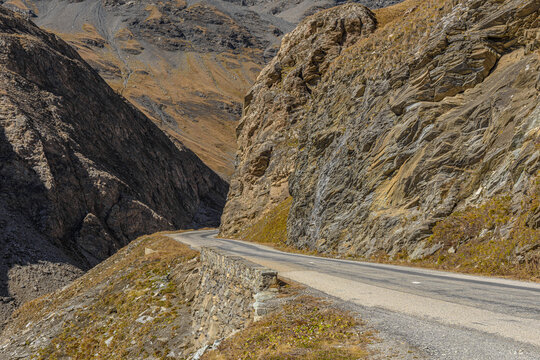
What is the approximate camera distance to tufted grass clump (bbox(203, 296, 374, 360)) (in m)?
6.30

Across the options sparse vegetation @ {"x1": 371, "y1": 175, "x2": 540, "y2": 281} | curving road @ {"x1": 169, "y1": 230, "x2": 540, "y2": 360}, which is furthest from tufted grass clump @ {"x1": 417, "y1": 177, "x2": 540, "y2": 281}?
curving road @ {"x1": 169, "y1": 230, "x2": 540, "y2": 360}

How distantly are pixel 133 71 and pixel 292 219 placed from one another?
17652 centimetres

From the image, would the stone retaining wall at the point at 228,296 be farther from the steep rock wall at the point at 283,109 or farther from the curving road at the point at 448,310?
the steep rock wall at the point at 283,109

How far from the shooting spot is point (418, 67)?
2234 cm

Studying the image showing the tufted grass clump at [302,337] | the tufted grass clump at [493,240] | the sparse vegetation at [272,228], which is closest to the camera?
the tufted grass clump at [302,337]

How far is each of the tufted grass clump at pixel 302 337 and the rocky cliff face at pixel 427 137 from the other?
817 centimetres

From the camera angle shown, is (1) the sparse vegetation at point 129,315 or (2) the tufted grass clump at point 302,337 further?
(1) the sparse vegetation at point 129,315

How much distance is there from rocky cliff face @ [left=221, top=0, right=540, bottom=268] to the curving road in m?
3.93

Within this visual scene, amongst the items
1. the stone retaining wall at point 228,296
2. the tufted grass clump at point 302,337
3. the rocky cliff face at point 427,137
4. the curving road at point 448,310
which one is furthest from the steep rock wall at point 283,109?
the tufted grass clump at point 302,337

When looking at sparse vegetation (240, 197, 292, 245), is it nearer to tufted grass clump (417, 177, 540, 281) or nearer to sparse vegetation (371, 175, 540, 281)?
sparse vegetation (371, 175, 540, 281)

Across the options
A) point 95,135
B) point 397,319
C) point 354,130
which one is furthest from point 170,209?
point 397,319

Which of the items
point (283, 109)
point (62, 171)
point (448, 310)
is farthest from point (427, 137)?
point (62, 171)

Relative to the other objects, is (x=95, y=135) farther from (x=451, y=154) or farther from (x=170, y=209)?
(x=451, y=154)

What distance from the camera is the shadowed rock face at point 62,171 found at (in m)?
47.3
